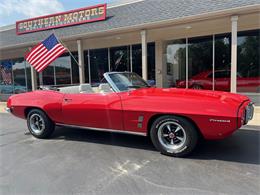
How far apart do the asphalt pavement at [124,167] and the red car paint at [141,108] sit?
1.53 ft

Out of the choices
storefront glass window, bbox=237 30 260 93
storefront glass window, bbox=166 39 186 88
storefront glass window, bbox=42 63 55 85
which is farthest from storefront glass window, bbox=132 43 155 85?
storefront glass window, bbox=42 63 55 85

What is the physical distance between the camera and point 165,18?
9055 mm

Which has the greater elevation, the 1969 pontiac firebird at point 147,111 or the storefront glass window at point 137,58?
the storefront glass window at point 137,58

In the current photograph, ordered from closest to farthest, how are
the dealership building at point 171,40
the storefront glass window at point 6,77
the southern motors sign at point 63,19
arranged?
the dealership building at point 171,40
the southern motors sign at point 63,19
the storefront glass window at point 6,77

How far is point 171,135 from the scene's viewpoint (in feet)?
12.9

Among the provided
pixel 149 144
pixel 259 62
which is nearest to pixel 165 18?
pixel 259 62

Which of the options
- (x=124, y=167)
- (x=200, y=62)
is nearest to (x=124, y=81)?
(x=124, y=167)

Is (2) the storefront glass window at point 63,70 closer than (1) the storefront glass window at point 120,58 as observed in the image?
No

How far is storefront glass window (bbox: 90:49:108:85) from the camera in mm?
14273

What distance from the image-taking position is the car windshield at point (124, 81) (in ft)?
15.1

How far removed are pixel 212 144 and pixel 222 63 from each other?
753 centimetres

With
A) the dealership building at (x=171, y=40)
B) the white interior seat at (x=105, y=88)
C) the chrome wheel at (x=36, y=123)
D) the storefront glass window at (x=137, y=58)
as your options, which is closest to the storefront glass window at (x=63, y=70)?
the dealership building at (x=171, y=40)

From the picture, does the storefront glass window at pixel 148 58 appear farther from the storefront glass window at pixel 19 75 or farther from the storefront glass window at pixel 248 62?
the storefront glass window at pixel 19 75

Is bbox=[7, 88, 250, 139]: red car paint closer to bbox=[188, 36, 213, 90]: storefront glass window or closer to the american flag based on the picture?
the american flag
